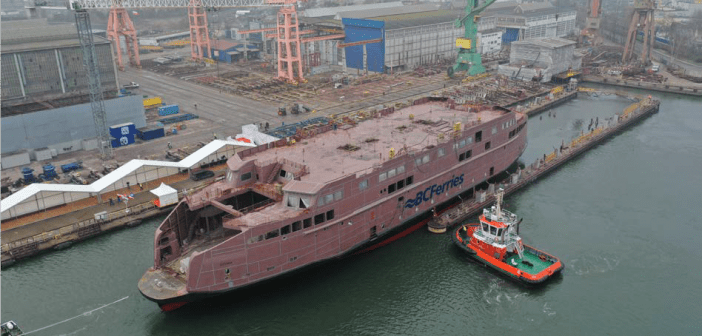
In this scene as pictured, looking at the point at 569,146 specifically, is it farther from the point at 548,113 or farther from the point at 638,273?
the point at 638,273

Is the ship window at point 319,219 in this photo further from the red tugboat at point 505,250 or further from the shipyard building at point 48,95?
→ the shipyard building at point 48,95

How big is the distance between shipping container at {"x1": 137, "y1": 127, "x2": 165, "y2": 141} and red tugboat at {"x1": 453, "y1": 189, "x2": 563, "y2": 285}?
44150mm

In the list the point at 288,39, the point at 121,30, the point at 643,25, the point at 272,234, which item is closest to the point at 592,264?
the point at 272,234

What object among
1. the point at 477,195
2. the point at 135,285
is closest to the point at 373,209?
the point at 477,195

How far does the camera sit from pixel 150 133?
66500 millimetres

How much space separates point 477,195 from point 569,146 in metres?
20.5

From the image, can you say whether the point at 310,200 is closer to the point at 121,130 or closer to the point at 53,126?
the point at 121,130

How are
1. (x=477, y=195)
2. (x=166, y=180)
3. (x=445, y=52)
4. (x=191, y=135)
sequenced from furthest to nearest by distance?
(x=445, y=52) < (x=191, y=135) < (x=166, y=180) < (x=477, y=195)

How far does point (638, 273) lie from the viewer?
3738cm

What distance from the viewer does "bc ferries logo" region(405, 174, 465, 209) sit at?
42.2 metres

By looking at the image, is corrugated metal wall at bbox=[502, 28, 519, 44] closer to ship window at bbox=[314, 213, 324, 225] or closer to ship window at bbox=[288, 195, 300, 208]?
ship window at bbox=[314, 213, 324, 225]

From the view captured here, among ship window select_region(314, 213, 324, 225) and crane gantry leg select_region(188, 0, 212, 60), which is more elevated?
crane gantry leg select_region(188, 0, 212, 60)

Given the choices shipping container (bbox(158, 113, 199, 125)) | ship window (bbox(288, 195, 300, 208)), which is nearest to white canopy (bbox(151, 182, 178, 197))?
ship window (bbox(288, 195, 300, 208))

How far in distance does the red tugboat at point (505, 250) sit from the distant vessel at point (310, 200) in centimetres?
629
